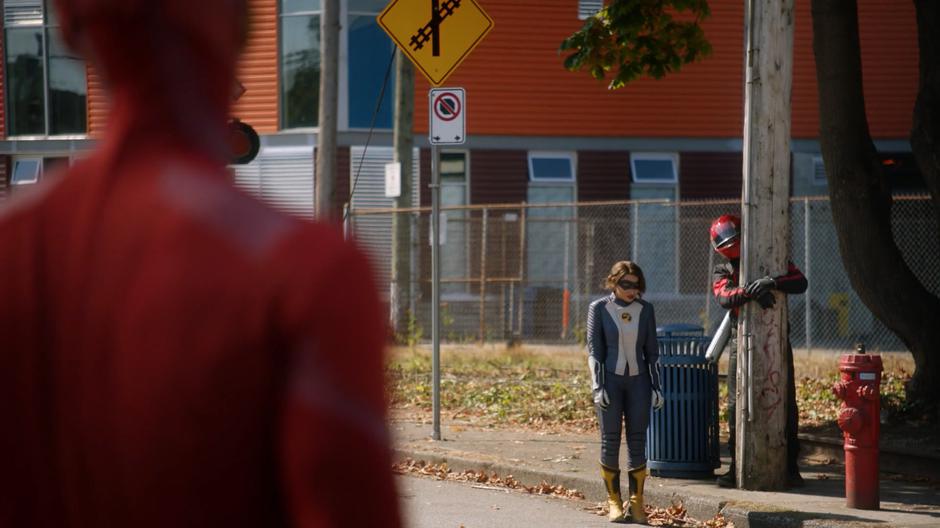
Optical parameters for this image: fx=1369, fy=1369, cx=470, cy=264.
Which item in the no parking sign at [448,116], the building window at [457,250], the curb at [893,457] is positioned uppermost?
the no parking sign at [448,116]

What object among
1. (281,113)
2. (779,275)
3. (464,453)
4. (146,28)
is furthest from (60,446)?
(281,113)

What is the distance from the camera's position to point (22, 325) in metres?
1.27

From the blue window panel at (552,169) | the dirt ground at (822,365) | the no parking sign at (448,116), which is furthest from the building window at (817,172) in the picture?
the no parking sign at (448,116)

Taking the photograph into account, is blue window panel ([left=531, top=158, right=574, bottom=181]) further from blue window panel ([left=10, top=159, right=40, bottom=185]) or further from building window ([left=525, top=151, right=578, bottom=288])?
blue window panel ([left=10, top=159, right=40, bottom=185])

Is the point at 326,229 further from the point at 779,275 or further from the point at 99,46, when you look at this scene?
the point at 779,275

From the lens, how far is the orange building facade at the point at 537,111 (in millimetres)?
27812

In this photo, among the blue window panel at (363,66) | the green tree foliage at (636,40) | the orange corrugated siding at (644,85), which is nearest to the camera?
the green tree foliage at (636,40)

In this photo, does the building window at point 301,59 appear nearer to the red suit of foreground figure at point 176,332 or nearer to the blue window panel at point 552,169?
the blue window panel at point 552,169

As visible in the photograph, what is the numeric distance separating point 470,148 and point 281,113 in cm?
398

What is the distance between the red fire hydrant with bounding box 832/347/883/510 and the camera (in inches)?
350

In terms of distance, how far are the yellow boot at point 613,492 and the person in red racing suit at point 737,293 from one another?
0.99 m

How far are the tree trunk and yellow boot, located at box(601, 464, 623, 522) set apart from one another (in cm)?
426

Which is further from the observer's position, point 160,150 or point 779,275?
point 779,275

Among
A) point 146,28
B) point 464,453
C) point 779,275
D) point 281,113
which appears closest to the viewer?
point 146,28
